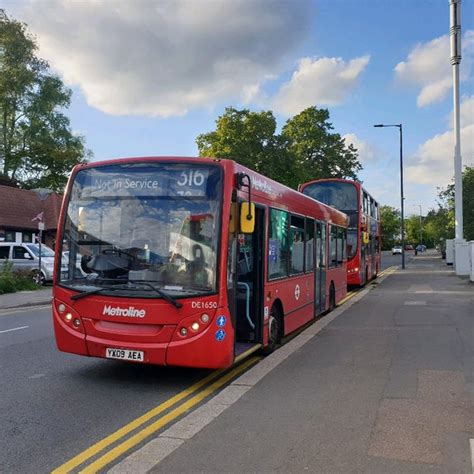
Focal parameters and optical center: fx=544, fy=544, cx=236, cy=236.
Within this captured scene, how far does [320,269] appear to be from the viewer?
12.2 m

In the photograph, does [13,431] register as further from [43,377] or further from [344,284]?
[344,284]

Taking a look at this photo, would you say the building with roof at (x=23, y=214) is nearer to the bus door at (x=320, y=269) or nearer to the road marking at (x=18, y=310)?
the road marking at (x=18, y=310)

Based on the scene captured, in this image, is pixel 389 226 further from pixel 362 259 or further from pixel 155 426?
pixel 155 426

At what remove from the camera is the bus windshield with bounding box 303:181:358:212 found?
→ 67.6ft

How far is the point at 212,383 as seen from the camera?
6.78 metres

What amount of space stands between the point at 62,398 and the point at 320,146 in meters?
48.9

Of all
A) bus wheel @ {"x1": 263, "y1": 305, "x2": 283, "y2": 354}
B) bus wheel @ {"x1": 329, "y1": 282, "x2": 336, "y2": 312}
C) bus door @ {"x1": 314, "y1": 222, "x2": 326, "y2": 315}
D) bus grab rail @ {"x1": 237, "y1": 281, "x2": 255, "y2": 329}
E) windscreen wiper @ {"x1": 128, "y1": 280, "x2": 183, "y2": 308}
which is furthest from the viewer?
bus wheel @ {"x1": 329, "y1": 282, "x2": 336, "y2": 312}

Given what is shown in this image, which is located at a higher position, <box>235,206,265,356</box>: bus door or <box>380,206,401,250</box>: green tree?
<box>380,206,401,250</box>: green tree

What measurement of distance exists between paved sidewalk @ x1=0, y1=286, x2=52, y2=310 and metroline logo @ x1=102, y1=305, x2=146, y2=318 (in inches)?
418

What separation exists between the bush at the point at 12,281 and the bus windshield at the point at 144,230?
14.4m

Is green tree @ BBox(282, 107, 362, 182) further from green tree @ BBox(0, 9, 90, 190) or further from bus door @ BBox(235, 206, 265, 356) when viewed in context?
bus door @ BBox(235, 206, 265, 356)

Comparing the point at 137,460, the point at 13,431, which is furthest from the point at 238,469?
the point at 13,431

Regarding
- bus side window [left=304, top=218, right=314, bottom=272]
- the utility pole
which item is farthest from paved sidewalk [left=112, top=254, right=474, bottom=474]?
the utility pole

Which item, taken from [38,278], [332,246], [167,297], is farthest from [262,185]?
[38,278]
